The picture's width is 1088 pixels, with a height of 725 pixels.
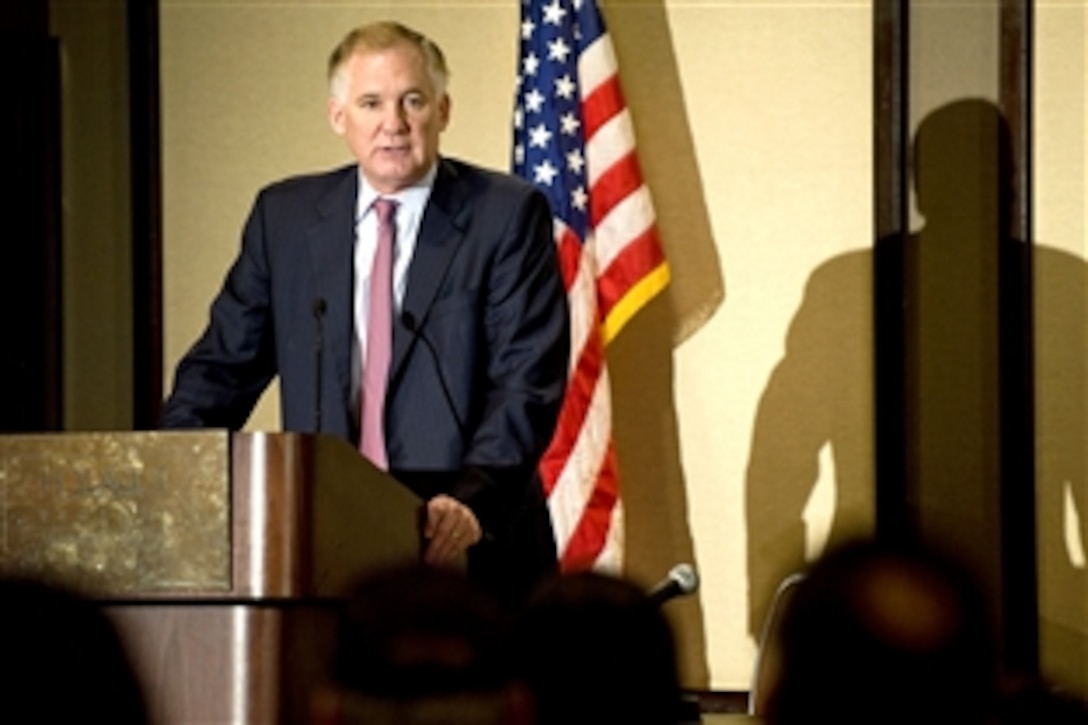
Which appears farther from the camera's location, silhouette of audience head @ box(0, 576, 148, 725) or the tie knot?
the tie knot

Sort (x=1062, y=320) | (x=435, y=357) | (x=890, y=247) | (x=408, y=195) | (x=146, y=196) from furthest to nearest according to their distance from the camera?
1. (x=146, y=196)
2. (x=890, y=247)
3. (x=1062, y=320)
4. (x=408, y=195)
5. (x=435, y=357)

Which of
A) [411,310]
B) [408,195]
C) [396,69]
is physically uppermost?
[396,69]

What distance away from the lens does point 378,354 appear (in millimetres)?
4266

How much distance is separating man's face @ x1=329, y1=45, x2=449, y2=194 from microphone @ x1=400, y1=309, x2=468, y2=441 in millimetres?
359

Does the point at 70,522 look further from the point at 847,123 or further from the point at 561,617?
the point at 847,123

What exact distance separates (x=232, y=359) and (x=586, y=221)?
2005mm

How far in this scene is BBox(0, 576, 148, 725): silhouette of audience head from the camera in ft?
4.24

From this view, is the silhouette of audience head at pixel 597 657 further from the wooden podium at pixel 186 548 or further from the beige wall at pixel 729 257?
the beige wall at pixel 729 257

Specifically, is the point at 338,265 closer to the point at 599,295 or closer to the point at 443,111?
the point at 443,111

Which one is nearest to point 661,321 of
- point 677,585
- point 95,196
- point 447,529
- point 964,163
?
point 964,163

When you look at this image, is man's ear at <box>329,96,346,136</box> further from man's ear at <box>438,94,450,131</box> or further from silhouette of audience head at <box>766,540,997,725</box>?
silhouette of audience head at <box>766,540,997,725</box>

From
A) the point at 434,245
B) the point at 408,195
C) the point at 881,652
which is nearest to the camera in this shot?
the point at 881,652

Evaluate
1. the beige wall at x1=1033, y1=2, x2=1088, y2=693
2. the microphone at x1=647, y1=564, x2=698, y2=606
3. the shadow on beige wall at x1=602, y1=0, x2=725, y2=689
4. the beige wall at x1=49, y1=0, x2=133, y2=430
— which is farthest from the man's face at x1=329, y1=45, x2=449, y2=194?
the beige wall at x1=49, y1=0, x2=133, y2=430

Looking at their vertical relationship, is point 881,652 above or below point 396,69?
below
